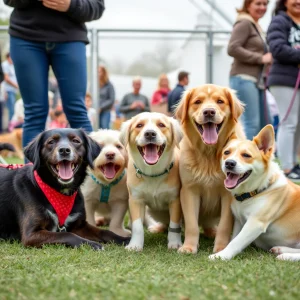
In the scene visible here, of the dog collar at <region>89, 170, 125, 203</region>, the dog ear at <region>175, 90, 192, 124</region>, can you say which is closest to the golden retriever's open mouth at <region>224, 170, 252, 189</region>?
the dog ear at <region>175, 90, 192, 124</region>

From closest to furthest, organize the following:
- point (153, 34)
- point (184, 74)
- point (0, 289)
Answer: point (0, 289) < point (153, 34) < point (184, 74)

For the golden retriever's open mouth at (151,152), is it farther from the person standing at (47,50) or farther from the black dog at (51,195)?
the person standing at (47,50)

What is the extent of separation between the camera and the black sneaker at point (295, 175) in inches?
249

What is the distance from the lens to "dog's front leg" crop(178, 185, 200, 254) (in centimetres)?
407

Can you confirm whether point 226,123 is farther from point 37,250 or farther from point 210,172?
point 37,250

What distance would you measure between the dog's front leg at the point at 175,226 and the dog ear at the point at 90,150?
0.70 meters

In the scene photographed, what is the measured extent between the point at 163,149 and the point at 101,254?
0.94 metres

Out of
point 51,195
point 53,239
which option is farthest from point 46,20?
point 53,239

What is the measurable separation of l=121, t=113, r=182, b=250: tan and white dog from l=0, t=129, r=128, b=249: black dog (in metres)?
0.30

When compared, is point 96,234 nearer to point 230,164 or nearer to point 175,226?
point 175,226

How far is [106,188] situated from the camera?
4.76m

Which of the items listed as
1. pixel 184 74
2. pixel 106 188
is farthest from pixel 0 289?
pixel 184 74

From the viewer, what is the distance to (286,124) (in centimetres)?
648

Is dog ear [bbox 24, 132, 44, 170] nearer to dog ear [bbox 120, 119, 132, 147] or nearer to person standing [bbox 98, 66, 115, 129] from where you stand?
dog ear [bbox 120, 119, 132, 147]
